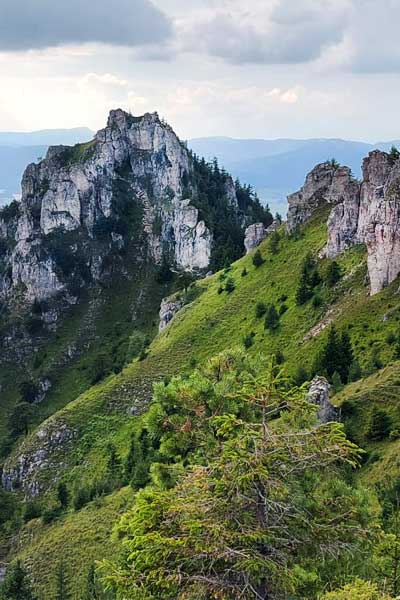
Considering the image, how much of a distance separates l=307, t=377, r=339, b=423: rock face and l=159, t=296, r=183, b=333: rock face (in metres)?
73.8

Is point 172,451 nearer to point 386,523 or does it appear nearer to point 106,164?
point 386,523

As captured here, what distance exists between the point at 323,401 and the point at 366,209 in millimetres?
46578


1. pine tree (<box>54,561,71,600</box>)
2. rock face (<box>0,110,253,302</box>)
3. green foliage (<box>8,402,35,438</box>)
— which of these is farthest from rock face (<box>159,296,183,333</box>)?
pine tree (<box>54,561,71,600</box>)

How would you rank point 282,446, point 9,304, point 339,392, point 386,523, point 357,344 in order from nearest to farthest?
point 282,446
point 386,523
point 339,392
point 357,344
point 9,304

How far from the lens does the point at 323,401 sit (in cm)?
5284

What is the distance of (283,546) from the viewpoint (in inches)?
763

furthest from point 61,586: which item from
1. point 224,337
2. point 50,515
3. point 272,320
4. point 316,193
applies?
point 316,193

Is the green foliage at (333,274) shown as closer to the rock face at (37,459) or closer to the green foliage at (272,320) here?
the green foliage at (272,320)

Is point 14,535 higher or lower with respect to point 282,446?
lower

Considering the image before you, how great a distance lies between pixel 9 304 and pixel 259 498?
175 metres

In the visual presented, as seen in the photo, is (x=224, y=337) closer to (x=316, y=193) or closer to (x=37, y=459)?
(x=316, y=193)

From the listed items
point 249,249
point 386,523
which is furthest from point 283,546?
point 249,249

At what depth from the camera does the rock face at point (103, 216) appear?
181875 millimetres

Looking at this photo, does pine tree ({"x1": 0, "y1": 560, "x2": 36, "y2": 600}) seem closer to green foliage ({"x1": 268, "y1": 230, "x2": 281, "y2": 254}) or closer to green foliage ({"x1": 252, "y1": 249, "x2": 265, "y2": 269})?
green foliage ({"x1": 252, "y1": 249, "x2": 265, "y2": 269})
